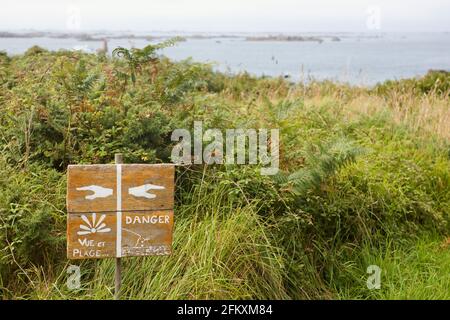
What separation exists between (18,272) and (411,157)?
4.52 m

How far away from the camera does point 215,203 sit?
16.9 ft

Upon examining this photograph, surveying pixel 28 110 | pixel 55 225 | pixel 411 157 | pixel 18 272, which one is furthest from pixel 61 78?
pixel 411 157

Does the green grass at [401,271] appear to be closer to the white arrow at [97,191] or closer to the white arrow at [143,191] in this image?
the white arrow at [143,191]

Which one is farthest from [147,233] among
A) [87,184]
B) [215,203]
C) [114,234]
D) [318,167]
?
[318,167]

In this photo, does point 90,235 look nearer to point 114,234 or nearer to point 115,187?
point 114,234

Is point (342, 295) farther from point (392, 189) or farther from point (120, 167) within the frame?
point (120, 167)

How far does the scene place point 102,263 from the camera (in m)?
4.63

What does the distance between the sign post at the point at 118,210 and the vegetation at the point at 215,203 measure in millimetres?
542

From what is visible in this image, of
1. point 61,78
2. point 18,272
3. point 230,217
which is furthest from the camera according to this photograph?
point 61,78

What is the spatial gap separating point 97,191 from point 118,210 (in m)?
0.17

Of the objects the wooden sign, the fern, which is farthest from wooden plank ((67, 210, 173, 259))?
the fern

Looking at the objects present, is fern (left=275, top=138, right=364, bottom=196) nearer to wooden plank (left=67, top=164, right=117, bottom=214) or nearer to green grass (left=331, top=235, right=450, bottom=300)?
green grass (left=331, top=235, right=450, bottom=300)

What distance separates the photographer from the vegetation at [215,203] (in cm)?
459
